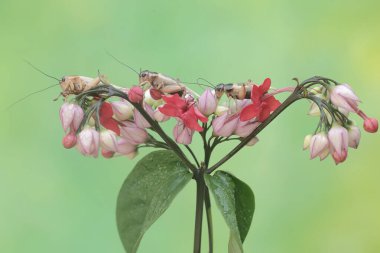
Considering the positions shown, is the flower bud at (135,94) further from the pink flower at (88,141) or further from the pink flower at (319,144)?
the pink flower at (319,144)

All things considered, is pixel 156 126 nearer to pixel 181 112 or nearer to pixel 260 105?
pixel 181 112

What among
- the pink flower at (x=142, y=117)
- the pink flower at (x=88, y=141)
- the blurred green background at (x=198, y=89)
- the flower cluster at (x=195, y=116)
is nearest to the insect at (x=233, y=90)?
the flower cluster at (x=195, y=116)

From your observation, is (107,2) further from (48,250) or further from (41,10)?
(48,250)

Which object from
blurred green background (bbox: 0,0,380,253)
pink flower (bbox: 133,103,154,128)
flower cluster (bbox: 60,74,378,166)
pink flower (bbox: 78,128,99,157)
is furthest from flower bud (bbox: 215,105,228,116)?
blurred green background (bbox: 0,0,380,253)

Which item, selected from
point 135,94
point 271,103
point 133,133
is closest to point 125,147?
point 133,133

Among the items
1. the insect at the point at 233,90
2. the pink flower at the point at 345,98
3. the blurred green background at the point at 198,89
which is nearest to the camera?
the pink flower at the point at 345,98

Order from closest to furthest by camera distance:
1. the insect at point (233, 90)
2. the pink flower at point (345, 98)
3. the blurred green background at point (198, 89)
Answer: the pink flower at point (345, 98)
the insect at point (233, 90)
the blurred green background at point (198, 89)

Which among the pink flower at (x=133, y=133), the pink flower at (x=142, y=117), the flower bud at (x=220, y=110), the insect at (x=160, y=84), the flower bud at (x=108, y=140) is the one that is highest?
the insect at (x=160, y=84)
